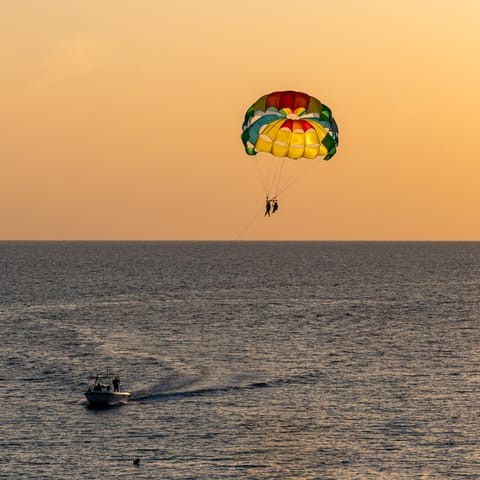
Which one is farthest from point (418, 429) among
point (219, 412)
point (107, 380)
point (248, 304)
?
point (248, 304)

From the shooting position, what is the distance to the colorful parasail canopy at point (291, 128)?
83.3 m

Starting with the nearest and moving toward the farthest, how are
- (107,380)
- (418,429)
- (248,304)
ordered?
1. (418,429)
2. (107,380)
3. (248,304)

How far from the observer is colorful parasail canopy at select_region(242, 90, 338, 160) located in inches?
3280

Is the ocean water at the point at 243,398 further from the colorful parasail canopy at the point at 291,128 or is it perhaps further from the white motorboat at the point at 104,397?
the colorful parasail canopy at the point at 291,128

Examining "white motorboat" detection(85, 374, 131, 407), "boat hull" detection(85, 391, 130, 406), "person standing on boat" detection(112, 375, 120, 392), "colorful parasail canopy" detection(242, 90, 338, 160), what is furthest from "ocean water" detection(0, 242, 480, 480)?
"colorful parasail canopy" detection(242, 90, 338, 160)

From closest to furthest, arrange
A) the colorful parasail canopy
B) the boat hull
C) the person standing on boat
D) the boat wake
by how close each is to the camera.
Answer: the colorful parasail canopy → the boat hull → the person standing on boat → the boat wake

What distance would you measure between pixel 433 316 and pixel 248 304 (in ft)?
115

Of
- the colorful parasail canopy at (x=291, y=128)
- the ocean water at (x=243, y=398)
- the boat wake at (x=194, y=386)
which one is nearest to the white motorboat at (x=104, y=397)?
the ocean water at (x=243, y=398)

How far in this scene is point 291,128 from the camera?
276 feet

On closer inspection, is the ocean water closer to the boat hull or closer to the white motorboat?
the white motorboat

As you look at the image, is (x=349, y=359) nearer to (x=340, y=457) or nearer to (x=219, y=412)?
(x=219, y=412)

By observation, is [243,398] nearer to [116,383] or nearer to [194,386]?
[194,386]

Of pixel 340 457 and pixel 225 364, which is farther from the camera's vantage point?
pixel 225 364

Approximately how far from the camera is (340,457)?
7862cm
